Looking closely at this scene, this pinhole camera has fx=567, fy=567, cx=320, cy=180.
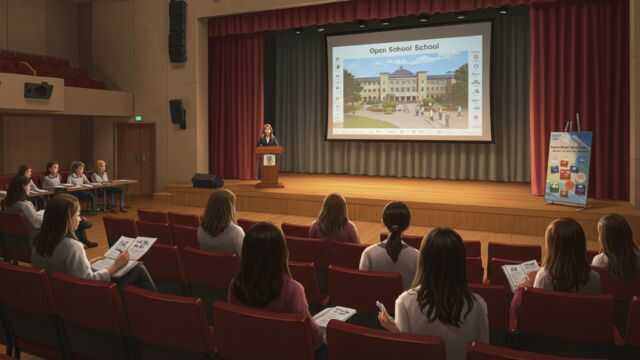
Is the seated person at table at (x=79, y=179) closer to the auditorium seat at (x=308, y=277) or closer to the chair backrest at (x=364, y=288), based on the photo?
the auditorium seat at (x=308, y=277)

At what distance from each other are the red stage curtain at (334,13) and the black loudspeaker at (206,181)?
294cm

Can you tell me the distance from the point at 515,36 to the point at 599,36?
293 centimetres

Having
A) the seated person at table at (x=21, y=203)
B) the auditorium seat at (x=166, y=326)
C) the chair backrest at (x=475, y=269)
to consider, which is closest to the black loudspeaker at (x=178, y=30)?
the seated person at table at (x=21, y=203)

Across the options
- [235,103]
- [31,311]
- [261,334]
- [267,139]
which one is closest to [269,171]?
[267,139]

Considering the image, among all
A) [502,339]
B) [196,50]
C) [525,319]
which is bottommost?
[502,339]

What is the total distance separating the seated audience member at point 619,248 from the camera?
3.21 metres

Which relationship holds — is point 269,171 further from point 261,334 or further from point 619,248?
point 261,334

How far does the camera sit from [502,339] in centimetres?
299

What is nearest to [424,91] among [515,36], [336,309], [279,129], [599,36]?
[515,36]

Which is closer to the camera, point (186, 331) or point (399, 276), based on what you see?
point (186, 331)

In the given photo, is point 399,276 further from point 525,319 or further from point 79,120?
point 79,120

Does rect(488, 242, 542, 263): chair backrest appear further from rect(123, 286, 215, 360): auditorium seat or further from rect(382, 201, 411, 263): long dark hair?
rect(123, 286, 215, 360): auditorium seat

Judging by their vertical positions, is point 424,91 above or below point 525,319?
above

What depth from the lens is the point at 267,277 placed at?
243 cm
